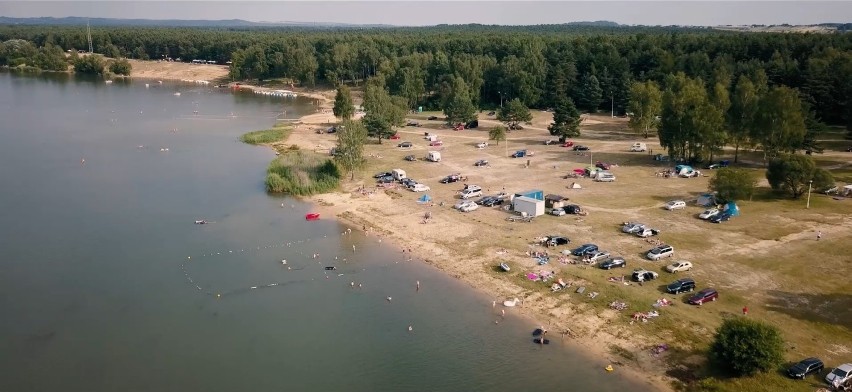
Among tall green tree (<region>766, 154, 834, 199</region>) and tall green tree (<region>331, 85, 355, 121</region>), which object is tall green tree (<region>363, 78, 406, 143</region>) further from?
tall green tree (<region>766, 154, 834, 199</region>)

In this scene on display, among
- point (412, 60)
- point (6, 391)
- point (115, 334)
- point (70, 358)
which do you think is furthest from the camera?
point (412, 60)

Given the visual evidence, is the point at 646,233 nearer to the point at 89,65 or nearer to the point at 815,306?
the point at 815,306

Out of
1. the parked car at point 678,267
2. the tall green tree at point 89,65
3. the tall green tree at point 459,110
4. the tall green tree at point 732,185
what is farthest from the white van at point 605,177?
the tall green tree at point 89,65

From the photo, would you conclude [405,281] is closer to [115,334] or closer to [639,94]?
[115,334]

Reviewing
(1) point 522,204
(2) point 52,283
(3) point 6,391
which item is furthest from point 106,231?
(1) point 522,204

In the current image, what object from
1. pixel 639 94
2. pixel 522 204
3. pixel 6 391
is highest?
pixel 639 94

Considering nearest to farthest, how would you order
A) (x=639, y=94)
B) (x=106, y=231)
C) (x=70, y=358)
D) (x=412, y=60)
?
(x=70, y=358) < (x=106, y=231) < (x=639, y=94) < (x=412, y=60)
